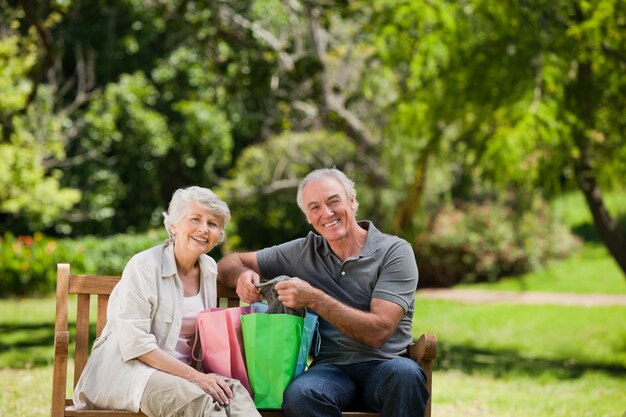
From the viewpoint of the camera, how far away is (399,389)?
3.85 metres

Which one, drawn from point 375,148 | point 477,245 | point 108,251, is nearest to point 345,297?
point 375,148

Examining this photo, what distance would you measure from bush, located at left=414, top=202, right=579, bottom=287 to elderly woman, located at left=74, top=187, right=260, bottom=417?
14841 millimetres

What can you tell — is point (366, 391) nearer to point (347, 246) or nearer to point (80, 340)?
point (347, 246)

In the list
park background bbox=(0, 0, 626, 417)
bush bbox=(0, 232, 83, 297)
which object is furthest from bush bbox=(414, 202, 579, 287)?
bush bbox=(0, 232, 83, 297)

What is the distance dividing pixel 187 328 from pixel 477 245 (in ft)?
50.5

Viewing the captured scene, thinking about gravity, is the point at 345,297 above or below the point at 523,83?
below

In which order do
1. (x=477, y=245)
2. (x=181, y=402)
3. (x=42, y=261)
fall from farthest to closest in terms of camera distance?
(x=477, y=245), (x=42, y=261), (x=181, y=402)

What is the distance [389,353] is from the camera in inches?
162

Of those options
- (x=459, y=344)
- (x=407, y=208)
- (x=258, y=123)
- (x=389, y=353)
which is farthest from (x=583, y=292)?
(x=389, y=353)

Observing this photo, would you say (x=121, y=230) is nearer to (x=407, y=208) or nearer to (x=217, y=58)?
(x=407, y=208)

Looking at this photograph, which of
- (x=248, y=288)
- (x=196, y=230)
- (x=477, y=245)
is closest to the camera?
(x=196, y=230)

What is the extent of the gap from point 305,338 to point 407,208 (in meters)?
12.9

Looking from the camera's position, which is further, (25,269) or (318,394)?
(25,269)

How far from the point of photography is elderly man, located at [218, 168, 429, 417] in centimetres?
388
